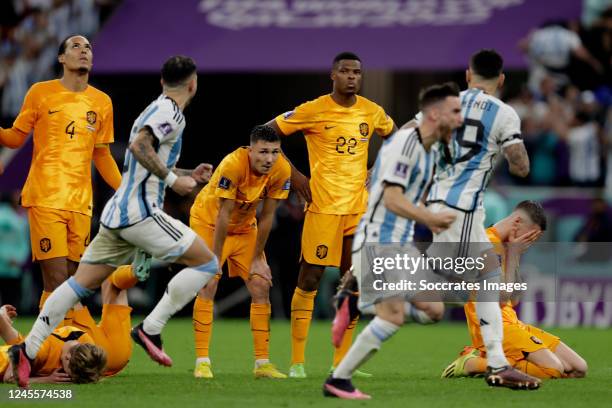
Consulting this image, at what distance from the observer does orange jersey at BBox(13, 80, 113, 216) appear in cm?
1055

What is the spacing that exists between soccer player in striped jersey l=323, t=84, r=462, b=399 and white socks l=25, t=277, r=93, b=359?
2.00 metres

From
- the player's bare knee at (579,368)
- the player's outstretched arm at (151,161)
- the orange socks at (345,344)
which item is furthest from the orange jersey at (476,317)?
the player's outstretched arm at (151,161)

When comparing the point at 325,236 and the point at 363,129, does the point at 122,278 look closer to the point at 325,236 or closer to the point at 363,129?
the point at 325,236

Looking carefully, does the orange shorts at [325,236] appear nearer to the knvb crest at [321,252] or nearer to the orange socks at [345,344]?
the knvb crest at [321,252]

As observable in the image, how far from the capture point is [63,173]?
10586mm

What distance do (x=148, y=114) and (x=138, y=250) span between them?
1.10 metres

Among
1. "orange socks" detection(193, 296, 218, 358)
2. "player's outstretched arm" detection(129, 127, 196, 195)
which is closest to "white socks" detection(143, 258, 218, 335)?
"player's outstretched arm" detection(129, 127, 196, 195)

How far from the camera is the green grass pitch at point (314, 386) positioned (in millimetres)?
8195

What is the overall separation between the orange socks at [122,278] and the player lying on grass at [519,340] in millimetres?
2815

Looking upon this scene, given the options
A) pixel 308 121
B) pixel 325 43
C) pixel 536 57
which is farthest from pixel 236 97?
pixel 308 121

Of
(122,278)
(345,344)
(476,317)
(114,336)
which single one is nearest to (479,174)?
(476,317)

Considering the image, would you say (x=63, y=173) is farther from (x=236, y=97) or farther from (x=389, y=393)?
(x=236, y=97)

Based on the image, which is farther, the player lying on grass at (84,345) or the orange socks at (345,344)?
the orange socks at (345,344)

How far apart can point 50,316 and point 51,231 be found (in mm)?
1879
